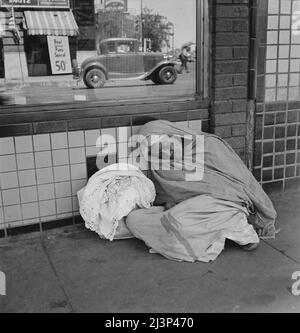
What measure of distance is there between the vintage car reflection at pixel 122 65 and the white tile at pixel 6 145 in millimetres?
864

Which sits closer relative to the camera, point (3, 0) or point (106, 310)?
point (106, 310)

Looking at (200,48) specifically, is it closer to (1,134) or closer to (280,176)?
(280,176)

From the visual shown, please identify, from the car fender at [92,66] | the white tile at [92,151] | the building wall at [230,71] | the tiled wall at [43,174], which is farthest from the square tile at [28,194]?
the building wall at [230,71]

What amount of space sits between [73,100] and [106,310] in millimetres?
2017

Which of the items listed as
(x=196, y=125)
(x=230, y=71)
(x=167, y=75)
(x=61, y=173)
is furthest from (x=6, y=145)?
(x=230, y=71)

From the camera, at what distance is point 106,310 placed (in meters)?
3.05

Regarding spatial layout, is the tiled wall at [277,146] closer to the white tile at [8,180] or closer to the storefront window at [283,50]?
the storefront window at [283,50]

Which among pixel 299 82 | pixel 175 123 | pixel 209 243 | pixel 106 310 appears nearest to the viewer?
pixel 106 310

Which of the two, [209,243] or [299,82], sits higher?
[299,82]

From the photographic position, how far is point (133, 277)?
11.4ft

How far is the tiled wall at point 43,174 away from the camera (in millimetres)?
4043

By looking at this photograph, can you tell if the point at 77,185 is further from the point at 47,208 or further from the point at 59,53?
the point at 59,53

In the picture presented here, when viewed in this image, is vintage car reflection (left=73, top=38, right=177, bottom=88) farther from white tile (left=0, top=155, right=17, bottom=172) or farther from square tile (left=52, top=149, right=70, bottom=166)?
white tile (left=0, top=155, right=17, bottom=172)

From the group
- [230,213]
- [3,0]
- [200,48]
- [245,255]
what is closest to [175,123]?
[200,48]
